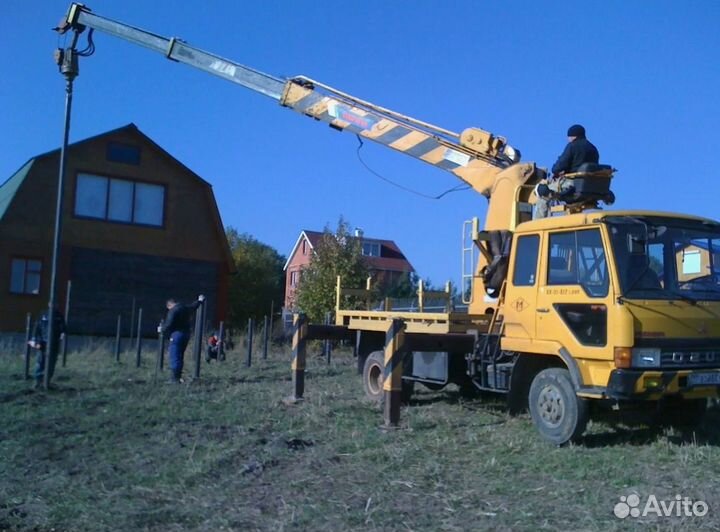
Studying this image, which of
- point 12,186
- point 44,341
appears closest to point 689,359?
point 44,341

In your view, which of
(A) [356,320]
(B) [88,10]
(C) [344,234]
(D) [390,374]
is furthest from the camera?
(C) [344,234]

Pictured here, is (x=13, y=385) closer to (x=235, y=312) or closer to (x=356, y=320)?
(x=356, y=320)

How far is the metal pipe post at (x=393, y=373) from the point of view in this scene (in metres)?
9.88

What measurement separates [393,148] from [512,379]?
4.94 m

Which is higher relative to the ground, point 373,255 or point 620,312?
point 373,255

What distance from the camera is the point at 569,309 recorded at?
856 cm

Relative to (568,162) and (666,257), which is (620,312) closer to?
(666,257)

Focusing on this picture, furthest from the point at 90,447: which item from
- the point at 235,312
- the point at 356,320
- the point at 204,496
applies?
the point at 235,312

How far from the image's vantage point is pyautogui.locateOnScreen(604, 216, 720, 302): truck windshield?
8109 mm

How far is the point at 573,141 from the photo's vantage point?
32.5ft

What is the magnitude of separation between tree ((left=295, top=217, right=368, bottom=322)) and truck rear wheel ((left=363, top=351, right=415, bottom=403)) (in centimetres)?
1346
